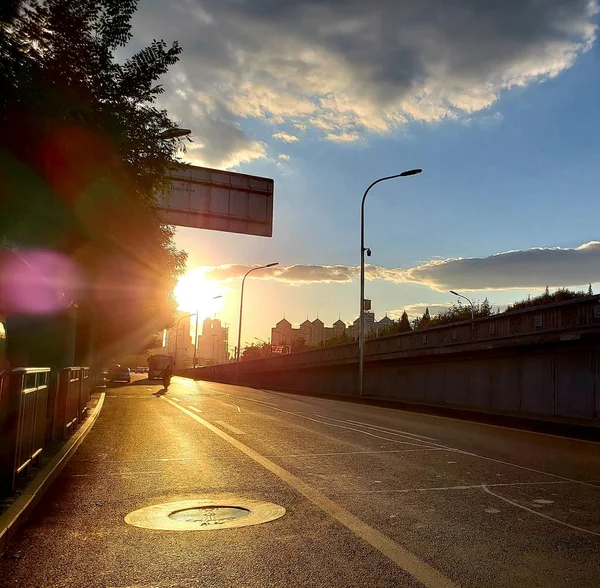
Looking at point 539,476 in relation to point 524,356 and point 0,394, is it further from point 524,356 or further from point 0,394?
point 524,356

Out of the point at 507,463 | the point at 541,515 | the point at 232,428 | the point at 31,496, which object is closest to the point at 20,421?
the point at 31,496

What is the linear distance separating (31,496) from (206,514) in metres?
1.91

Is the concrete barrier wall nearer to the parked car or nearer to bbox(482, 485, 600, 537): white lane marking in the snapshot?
bbox(482, 485, 600, 537): white lane marking

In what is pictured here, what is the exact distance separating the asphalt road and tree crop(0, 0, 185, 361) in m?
3.74

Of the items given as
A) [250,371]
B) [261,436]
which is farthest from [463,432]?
[250,371]

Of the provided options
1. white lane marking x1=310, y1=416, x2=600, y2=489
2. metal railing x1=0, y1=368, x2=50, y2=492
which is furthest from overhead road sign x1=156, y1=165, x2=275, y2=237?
metal railing x1=0, y1=368, x2=50, y2=492

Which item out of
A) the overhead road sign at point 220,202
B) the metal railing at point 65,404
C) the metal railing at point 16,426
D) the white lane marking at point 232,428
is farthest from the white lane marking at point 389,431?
the overhead road sign at point 220,202

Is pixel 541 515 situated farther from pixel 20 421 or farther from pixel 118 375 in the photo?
pixel 118 375

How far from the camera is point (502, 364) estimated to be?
2402 cm

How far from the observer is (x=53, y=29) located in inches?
320

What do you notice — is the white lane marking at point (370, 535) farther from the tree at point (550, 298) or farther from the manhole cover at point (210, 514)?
the tree at point (550, 298)

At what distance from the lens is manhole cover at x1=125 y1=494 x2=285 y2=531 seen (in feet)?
18.8

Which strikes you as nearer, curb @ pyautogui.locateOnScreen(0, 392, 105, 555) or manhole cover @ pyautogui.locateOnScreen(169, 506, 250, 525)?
curb @ pyautogui.locateOnScreen(0, 392, 105, 555)

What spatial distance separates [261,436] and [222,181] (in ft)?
36.8
